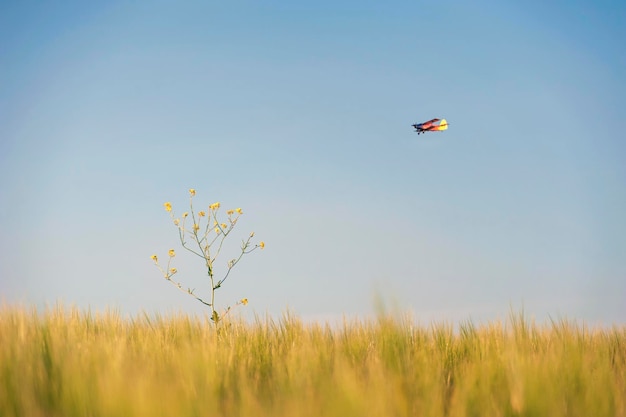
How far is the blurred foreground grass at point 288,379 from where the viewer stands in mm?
4082

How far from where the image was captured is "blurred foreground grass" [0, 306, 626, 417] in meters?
4.08

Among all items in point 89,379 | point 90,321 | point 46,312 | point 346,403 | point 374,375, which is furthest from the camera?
point 90,321

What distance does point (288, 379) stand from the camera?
16.0 feet

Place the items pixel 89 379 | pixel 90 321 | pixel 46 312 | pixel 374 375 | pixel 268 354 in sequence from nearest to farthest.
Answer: pixel 89 379 → pixel 374 375 → pixel 268 354 → pixel 46 312 → pixel 90 321

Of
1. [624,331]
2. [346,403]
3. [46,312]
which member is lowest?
[624,331]

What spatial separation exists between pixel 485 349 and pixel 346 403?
2.53m

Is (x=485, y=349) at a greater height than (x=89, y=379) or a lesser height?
lesser

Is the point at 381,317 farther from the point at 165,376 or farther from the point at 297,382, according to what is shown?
the point at 165,376

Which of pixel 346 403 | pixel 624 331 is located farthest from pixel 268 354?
pixel 624 331

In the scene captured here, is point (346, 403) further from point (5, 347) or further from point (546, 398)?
point (5, 347)

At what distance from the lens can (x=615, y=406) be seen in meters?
4.80

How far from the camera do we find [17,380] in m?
4.34

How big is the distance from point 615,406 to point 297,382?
252cm

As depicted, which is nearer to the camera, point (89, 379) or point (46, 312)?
point (89, 379)
